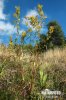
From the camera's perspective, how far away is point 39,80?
714cm

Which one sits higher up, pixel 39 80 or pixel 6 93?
pixel 39 80

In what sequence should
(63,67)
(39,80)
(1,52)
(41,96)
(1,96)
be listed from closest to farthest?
(1,96) < (41,96) < (39,80) < (63,67) < (1,52)

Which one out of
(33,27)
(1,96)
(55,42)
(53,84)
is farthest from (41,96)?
(55,42)

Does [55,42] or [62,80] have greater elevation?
[55,42]

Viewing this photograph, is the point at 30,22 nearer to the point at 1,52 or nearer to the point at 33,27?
the point at 33,27

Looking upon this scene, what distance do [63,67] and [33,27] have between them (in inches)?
130

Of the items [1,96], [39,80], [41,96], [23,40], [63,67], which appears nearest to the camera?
[1,96]

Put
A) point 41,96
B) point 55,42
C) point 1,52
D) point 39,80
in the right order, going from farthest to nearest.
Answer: point 55,42 < point 1,52 < point 39,80 < point 41,96

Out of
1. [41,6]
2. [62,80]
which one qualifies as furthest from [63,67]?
[41,6]

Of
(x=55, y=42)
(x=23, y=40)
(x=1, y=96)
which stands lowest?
(x=1, y=96)

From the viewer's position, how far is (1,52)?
425 inches

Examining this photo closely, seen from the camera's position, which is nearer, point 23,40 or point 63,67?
point 23,40

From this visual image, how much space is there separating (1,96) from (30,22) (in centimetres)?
171

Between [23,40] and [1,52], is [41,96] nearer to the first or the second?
[23,40]
